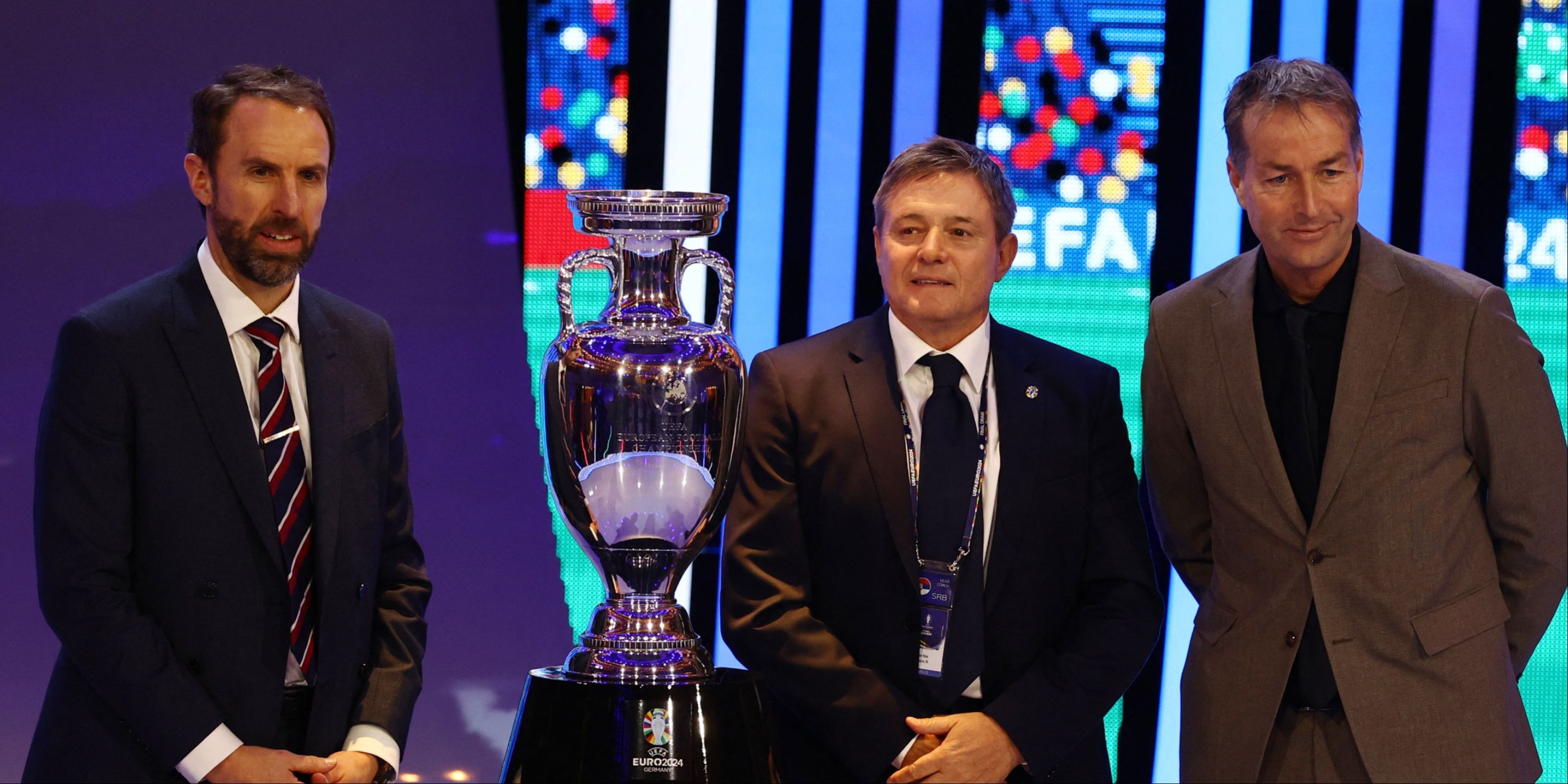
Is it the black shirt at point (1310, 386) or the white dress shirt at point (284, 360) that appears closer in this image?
the white dress shirt at point (284, 360)

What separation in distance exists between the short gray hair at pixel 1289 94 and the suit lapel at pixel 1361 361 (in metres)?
0.23

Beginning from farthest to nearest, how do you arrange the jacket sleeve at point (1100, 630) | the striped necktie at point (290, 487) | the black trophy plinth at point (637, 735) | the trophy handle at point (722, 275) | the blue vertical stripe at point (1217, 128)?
the blue vertical stripe at point (1217, 128) < the jacket sleeve at point (1100, 630) < the striped necktie at point (290, 487) < the trophy handle at point (722, 275) < the black trophy plinth at point (637, 735)

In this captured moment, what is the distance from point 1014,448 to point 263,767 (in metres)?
1.26

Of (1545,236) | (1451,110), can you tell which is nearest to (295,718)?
(1451,110)

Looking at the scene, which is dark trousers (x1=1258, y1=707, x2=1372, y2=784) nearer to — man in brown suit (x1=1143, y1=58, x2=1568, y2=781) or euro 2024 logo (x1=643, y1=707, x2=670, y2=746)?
man in brown suit (x1=1143, y1=58, x2=1568, y2=781)

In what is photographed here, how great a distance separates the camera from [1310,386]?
8.40ft

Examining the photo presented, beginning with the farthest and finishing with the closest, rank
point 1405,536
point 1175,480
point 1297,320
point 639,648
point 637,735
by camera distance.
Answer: point 1175,480 → point 1297,320 → point 1405,536 → point 639,648 → point 637,735

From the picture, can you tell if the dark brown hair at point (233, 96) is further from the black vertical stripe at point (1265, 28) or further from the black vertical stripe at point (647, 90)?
the black vertical stripe at point (1265, 28)

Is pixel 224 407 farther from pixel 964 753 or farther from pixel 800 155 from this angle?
pixel 800 155

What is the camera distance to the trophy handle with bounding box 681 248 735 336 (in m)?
1.95

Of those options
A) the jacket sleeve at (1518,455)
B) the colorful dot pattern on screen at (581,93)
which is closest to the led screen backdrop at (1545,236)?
the jacket sleeve at (1518,455)

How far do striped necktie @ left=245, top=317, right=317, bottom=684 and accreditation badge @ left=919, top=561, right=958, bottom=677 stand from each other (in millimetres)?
955

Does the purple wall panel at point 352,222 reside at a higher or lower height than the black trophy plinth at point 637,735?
higher

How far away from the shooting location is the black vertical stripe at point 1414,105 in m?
3.37
